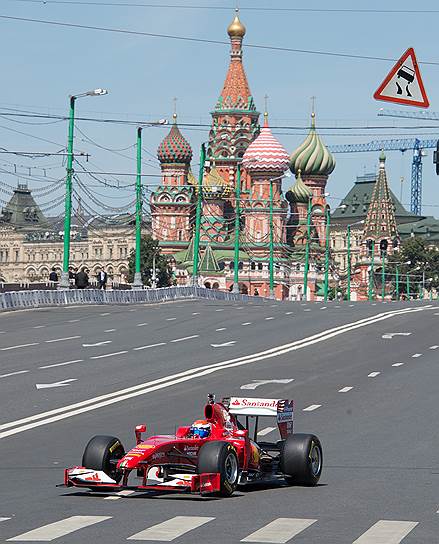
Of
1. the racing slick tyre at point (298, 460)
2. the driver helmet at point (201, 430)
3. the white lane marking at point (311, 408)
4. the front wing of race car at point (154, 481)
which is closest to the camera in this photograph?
the front wing of race car at point (154, 481)

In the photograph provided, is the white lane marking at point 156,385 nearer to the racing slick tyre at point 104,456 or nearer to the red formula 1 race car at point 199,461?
the red formula 1 race car at point 199,461

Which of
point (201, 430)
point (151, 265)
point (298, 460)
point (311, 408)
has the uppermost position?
point (201, 430)

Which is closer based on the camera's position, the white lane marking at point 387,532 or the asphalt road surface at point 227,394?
the white lane marking at point 387,532

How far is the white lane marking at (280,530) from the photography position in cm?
1130

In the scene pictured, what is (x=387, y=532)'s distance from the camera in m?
11.9

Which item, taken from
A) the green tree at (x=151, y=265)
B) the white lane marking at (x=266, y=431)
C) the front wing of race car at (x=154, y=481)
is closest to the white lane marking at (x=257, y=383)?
the white lane marking at (x=266, y=431)

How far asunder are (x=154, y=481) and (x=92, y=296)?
5240cm

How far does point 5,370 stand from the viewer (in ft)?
104

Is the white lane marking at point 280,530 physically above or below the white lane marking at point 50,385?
above

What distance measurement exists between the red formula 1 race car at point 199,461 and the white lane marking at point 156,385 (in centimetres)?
717

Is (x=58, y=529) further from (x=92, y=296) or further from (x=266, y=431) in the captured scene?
(x=92, y=296)

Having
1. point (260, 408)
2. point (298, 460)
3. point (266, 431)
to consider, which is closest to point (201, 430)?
point (298, 460)

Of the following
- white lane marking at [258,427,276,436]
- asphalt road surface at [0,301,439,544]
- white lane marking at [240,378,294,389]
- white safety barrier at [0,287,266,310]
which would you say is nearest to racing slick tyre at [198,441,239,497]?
asphalt road surface at [0,301,439,544]

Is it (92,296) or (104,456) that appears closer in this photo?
(104,456)
